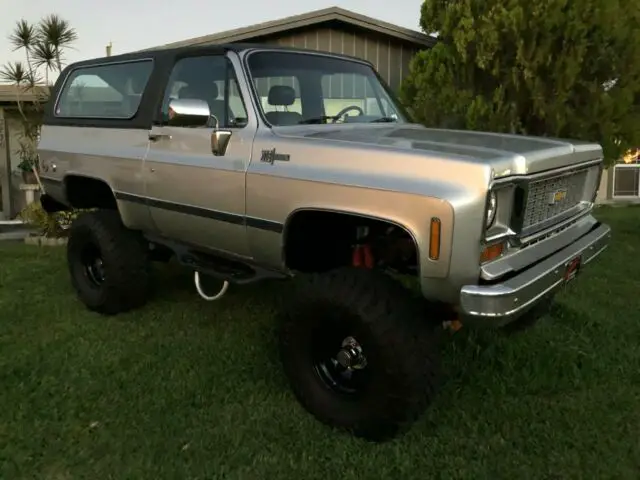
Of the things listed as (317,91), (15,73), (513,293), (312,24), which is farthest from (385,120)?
(15,73)

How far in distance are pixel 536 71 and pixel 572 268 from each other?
6.44 metres

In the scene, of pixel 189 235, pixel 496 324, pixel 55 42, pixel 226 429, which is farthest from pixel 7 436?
pixel 55 42

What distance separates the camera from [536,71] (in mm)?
9156

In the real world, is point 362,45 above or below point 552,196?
above

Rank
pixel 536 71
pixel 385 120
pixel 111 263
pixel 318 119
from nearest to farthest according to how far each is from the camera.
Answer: pixel 318 119 < pixel 385 120 < pixel 111 263 < pixel 536 71

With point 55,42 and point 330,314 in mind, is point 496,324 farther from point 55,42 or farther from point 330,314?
point 55,42

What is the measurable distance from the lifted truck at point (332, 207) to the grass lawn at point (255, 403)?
0.83 feet

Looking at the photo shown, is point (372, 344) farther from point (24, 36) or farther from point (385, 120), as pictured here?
point (24, 36)

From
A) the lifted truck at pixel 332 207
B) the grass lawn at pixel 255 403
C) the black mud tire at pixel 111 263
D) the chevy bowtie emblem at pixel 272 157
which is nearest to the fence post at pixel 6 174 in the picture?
the grass lawn at pixel 255 403

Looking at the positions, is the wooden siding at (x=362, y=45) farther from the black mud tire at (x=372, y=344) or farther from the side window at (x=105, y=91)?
the black mud tire at (x=372, y=344)

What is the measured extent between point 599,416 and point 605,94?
684cm

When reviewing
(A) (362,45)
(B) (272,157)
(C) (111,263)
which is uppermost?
(A) (362,45)

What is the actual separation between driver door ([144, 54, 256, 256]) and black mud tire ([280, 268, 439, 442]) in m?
0.73

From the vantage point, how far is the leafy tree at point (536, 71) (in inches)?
345
